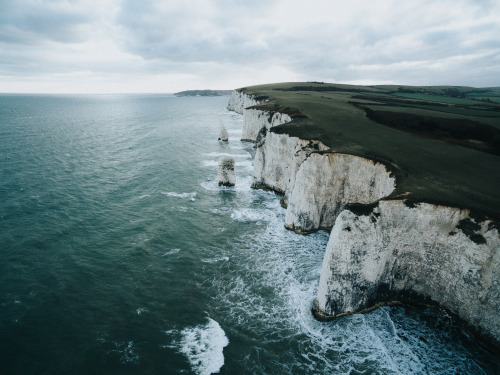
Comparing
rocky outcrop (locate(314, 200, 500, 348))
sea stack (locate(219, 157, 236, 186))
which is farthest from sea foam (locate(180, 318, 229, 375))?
sea stack (locate(219, 157, 236, 186))

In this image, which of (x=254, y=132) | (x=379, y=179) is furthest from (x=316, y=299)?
(x=254, y=132)

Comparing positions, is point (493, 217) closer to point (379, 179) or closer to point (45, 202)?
point (379, 179)

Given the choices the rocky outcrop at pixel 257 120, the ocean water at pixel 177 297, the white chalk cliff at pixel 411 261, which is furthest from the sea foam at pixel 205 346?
the rocky outcrop at pixel 257 120

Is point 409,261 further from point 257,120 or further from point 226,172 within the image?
point 257,120

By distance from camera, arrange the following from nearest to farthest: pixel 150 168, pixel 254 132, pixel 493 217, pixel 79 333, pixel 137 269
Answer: pixel 493 217, pixel 79 333, pixel 137 269, pixel 150 168, pixel 254 132

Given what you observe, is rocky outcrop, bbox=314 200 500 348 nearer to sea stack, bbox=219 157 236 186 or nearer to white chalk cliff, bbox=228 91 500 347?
white chalk cliff, bbox=228 91 500 347
